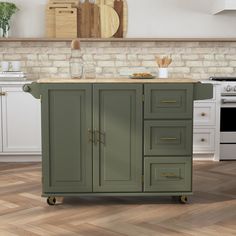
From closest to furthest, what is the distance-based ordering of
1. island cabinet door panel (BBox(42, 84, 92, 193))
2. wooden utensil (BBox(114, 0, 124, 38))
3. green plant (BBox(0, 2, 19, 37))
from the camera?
island cabinet door panel (BBox(42, 84, 92, 193)) < green plant (BBox(0, 2, 19, 37)) < wooden utensil (BBox(114, 0, 124, 38))

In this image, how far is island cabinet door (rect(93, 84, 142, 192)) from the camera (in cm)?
382

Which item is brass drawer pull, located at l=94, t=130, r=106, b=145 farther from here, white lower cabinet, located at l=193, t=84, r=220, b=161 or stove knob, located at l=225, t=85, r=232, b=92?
stove knob, located at l=225, t=85, r=232, b=92

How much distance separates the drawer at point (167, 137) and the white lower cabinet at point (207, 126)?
1.75 metres

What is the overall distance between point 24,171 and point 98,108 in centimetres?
164

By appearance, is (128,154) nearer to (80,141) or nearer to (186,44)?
(80,141)

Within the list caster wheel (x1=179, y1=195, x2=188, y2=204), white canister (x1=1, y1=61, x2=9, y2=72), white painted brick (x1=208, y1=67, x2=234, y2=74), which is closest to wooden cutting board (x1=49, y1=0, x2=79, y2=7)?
white canister (x1=1, y1=61, x2=9, y2=72)

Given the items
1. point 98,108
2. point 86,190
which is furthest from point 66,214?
point 98,108

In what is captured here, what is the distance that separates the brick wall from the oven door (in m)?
0.64

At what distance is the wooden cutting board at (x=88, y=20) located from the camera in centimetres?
598

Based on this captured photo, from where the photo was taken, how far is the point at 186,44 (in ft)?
20.1

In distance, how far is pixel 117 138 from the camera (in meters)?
3.85

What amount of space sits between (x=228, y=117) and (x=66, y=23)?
199cm

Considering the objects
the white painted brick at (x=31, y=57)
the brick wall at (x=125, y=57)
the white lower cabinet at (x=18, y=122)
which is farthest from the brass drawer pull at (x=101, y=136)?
the white painted brick at (x=31, y=57)

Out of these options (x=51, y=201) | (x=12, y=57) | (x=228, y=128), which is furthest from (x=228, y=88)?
(x=51, y=201)
